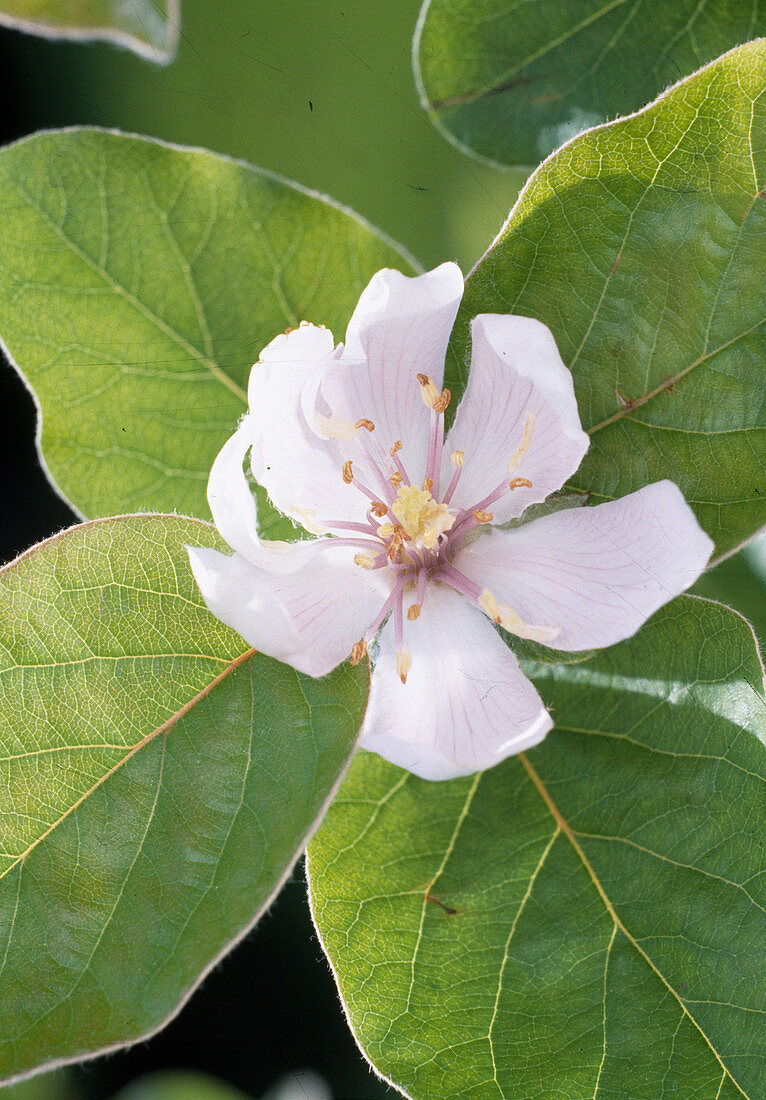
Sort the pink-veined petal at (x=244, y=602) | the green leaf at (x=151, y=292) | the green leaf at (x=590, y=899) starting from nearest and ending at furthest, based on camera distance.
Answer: the pink-veined petal at (x=244, y=602) → the green leaf at (x=590, y=899) → the green leaf at (x=151, y=292)

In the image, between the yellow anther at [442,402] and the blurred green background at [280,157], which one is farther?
the blurred green background at [280,157]

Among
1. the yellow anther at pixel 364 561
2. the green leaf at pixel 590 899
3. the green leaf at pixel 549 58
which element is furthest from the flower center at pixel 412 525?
the green leaf at pixel 549 58

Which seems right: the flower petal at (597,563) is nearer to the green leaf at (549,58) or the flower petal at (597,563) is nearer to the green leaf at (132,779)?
the green leaf at (132,779)

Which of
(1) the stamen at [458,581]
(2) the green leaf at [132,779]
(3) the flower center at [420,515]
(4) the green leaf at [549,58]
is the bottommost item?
(2) the green leaf at [132,779]

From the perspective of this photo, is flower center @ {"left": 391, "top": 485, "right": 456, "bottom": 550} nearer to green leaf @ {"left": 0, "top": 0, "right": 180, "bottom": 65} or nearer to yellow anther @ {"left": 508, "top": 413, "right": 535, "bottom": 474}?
yellow anther @ {"left": 508, "top": 413, "right": 535, "bottom": 474}

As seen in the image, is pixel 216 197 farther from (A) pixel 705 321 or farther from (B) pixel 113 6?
(A) pixel 705 321

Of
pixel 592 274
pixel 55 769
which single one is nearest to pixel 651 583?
pixel 592 274

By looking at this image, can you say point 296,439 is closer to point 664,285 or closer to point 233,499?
point 233,499
